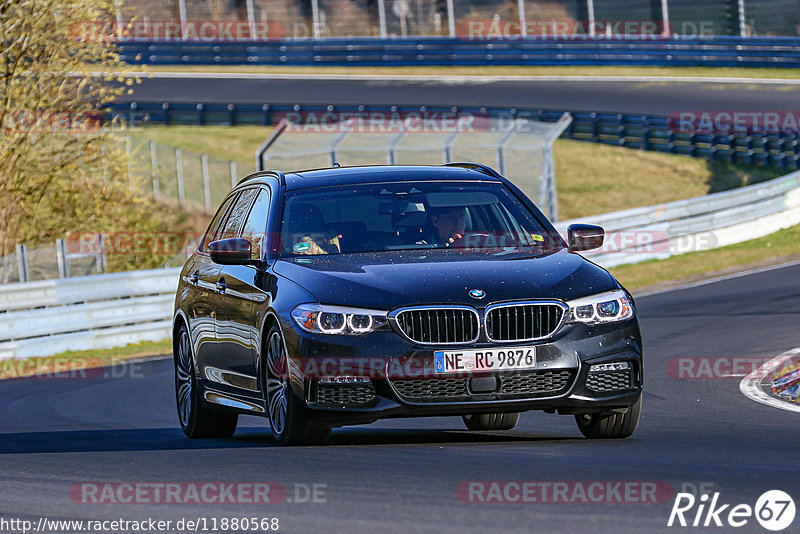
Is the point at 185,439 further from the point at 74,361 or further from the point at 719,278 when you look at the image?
Answer: the point at 719,278

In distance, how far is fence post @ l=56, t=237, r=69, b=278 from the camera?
1952cm

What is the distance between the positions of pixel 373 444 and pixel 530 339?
1163mm

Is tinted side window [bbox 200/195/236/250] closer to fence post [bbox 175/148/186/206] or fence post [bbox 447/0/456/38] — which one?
fence post [bbox 175/148/186/206]

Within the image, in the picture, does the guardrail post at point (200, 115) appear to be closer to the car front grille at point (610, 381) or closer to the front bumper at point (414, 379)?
the front bumper at point (414, 379)

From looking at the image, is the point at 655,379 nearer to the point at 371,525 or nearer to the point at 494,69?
the point at 371,525

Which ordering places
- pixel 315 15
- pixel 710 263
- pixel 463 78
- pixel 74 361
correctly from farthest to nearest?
pixel 315 15, pixel 463 78, pixel 710 263, pixel 74 361

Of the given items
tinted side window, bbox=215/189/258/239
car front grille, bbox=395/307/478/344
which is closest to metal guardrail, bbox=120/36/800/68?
tinted side window, bbox=215/189/258/239

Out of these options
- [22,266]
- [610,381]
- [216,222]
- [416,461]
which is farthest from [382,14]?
[416,461]

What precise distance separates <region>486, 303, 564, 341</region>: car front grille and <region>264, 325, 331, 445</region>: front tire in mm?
1097

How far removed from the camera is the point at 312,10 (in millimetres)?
49750

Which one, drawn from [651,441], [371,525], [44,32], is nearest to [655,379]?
[651,441]

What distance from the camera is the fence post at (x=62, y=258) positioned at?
1952 centimetres

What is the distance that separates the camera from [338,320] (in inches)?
300

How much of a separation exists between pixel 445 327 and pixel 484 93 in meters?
36.5
